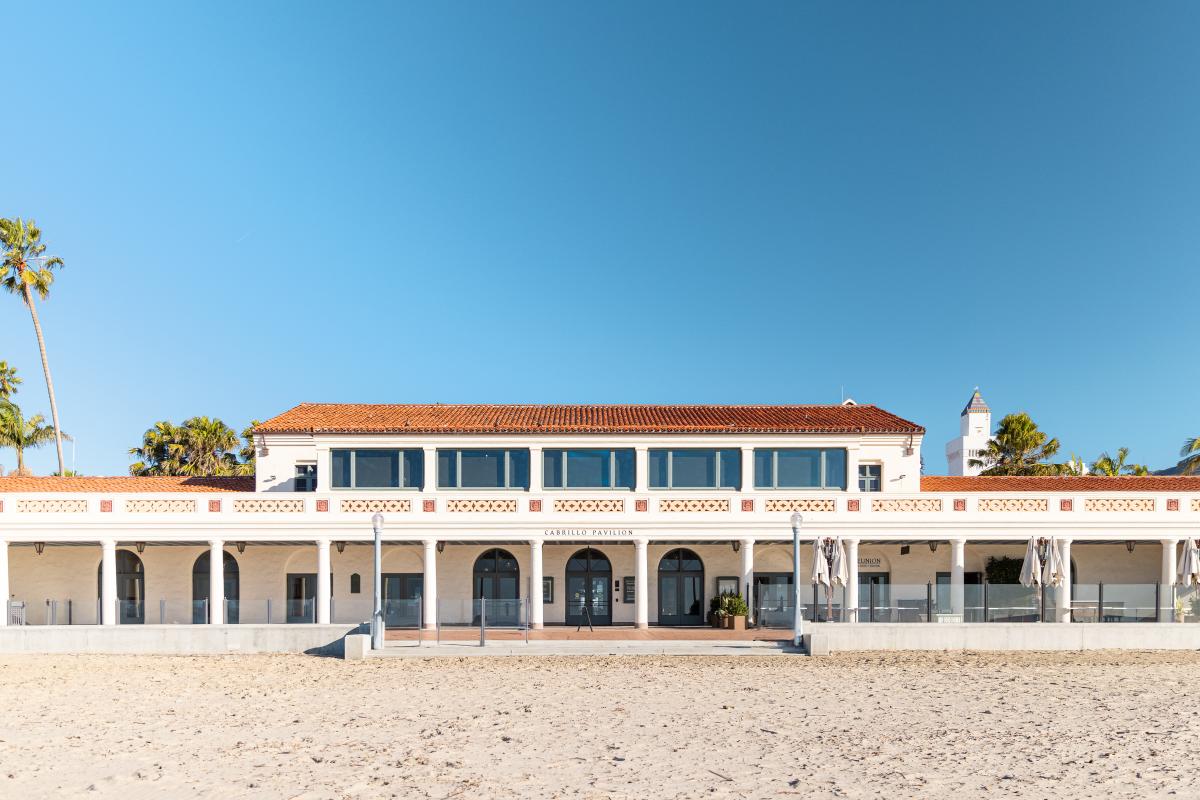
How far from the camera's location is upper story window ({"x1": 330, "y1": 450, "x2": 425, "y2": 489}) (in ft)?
98.3

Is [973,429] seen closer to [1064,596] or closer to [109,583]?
[1064,596]

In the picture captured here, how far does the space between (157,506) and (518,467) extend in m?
11.1

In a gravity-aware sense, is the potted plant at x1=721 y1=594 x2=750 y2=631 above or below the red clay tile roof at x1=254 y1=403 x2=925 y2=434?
below

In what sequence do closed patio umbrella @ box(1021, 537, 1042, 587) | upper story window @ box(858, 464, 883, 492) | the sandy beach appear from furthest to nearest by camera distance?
upper story window @ box(858, 464, 883, 492), closed patio umbrella @ box(1021, 537, 1042, 587), the sandy beach

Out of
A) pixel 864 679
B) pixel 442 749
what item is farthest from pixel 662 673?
pixel 442 749

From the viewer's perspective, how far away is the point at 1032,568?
2592cm

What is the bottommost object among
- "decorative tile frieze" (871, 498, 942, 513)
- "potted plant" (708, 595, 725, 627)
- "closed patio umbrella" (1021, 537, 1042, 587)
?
"potted plant" (708, 595, 725, 627)

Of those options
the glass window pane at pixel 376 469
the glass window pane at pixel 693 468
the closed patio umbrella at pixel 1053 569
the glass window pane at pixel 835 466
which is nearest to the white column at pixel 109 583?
the glass window pane at pixel 376 469

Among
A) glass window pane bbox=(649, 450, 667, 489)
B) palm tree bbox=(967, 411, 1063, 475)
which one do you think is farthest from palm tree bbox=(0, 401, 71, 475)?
palm tree bbox=(967, 411, 1063, 475)

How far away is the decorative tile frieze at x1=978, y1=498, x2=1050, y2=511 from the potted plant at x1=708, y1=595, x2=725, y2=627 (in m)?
8.61

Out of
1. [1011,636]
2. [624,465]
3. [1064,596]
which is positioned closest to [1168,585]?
[1064,596]

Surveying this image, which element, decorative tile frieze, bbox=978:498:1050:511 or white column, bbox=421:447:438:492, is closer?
decorative tile frieze, bbox=978:498:1050:511

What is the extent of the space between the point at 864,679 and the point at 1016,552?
1418cm

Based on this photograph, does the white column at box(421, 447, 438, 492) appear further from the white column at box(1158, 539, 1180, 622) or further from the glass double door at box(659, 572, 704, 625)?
the white column at box(1158, 539, 1180, 622)
